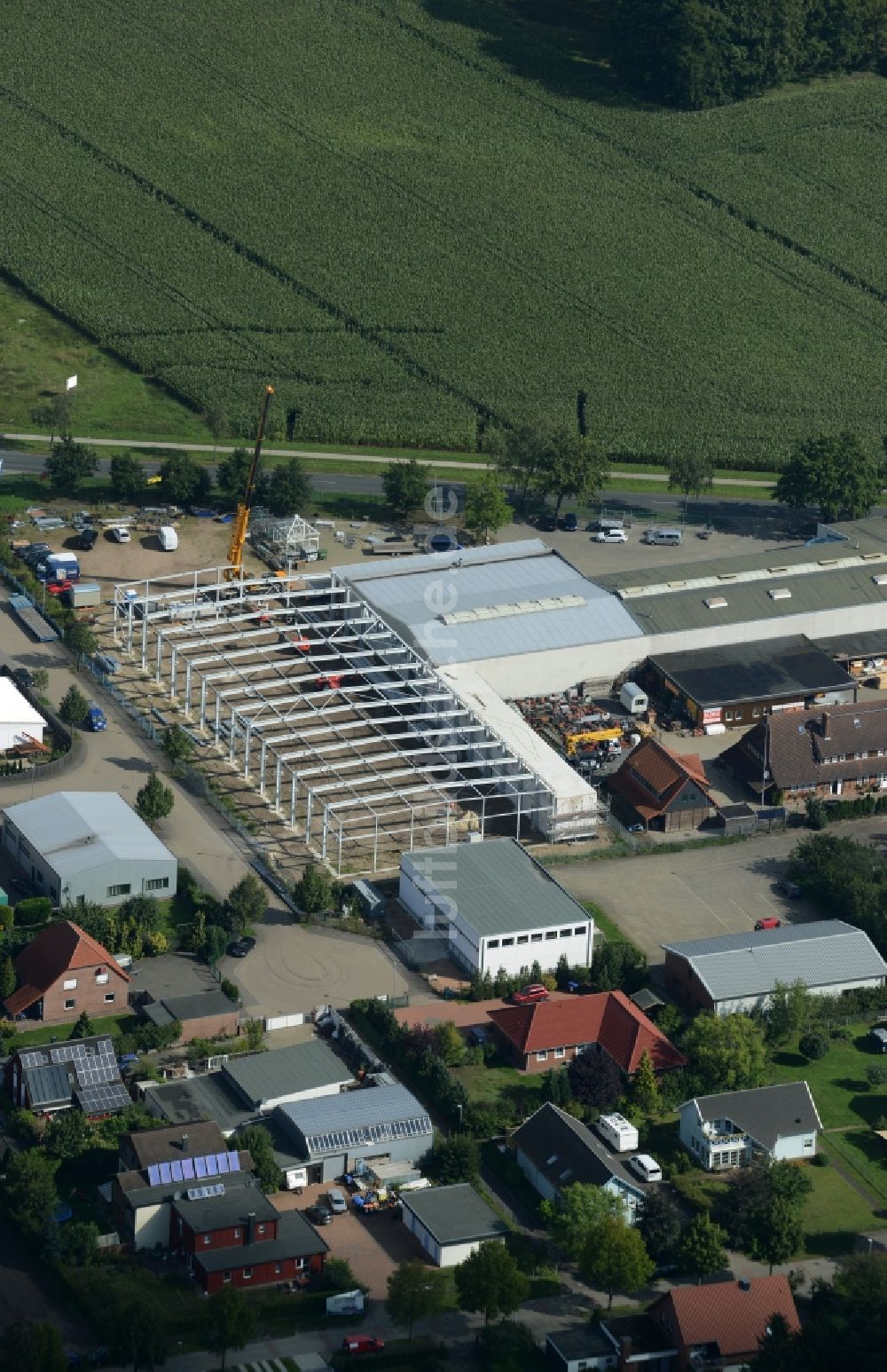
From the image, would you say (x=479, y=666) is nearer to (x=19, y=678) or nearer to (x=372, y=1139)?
(x=19, y=678)

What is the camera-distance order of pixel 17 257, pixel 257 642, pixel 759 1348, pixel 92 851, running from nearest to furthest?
1. pixel 759 1348
2. pixel 92 851
3. pixel 257 642
4. pixel 17 257

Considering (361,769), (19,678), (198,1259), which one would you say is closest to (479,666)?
(361,769)

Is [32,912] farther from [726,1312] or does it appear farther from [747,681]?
[747,681]

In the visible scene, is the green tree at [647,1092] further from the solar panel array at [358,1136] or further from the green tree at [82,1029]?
the green tree at [82,1029]

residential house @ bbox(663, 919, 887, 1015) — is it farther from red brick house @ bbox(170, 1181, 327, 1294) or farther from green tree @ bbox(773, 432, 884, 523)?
green tree @ bbox(773, 432, 884, 523)

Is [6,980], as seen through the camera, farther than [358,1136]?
Yes

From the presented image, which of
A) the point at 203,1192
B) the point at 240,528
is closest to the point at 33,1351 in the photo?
the point at 203,1192

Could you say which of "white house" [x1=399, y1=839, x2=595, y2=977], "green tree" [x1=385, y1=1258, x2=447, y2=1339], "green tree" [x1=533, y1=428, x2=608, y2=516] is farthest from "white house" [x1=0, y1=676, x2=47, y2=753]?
"green tree" [x1=385, y1=1258, x2=447, y2=1339]
